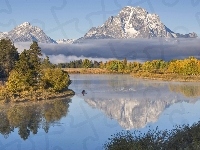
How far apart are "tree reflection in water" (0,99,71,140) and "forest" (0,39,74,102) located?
16.2 ft

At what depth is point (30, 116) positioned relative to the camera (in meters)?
30.4

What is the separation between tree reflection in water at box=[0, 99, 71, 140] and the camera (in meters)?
25.4

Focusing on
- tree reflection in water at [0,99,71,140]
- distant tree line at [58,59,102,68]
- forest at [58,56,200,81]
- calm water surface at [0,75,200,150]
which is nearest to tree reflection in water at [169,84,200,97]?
calm water surface at [0,75,200,150]

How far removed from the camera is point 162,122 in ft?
89.7

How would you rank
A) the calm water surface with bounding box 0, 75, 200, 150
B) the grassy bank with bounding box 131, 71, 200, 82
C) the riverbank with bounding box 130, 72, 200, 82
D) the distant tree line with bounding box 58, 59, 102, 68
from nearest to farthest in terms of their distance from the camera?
the calm water surface with bounding box 0, 75, 200, 150
the riverbank with bounding box 130, 72, 200, 82
the grassy bank with bounding box 131, 71, 200, 82
the distant tree line with bounding box 58, 59, 102, 68

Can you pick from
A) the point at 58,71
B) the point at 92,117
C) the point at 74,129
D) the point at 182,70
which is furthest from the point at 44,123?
the point at 182,70

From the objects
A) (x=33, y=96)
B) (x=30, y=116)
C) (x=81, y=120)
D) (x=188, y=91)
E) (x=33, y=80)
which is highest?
(x=33, y=80)

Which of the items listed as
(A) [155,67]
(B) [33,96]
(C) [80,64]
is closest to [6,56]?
(B) [33,96]

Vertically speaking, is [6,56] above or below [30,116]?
above

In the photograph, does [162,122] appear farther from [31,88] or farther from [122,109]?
[31,88]

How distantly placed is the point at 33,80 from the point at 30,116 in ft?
59.1

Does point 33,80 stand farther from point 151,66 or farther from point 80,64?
point 80,64

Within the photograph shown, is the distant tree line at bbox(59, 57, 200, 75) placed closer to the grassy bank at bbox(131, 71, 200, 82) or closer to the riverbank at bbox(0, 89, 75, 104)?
the grassy bank at bbox(131, 71, 200, 82)

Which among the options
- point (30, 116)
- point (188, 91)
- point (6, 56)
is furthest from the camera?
point (6, 56)
